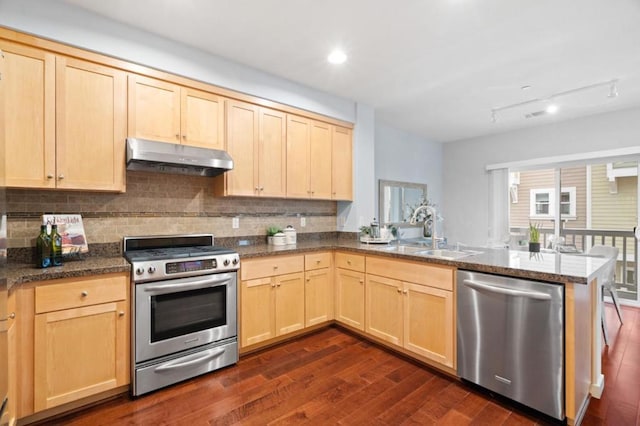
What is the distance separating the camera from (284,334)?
Answer: 9.57 ft

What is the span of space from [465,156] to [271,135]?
408cm

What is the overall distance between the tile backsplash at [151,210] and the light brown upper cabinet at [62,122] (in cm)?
29

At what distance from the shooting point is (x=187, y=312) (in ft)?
7.61

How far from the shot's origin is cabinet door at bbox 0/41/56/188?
1.92m

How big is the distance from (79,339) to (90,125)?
144 centimetres

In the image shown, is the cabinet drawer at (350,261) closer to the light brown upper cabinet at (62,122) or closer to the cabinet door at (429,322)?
the cabinet door at (429,322)

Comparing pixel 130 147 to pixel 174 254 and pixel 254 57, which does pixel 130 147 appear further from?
pixel 254 57

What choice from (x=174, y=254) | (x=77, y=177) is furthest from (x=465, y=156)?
(x=77, y=177)

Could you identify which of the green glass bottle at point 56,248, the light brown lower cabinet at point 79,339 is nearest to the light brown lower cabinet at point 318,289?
the light brown lower cabinet at point 79,339

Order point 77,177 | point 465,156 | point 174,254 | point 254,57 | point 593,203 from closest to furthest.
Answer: point 77,177
point 174,254
point 254,57
point 593,203
point 465,156

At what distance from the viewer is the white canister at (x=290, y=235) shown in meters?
3.41

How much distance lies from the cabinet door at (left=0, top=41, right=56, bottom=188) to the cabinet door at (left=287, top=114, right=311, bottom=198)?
1900mm

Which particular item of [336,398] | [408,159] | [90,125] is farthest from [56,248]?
[408,159]

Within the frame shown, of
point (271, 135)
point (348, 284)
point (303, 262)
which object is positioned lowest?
point (348, 284)
